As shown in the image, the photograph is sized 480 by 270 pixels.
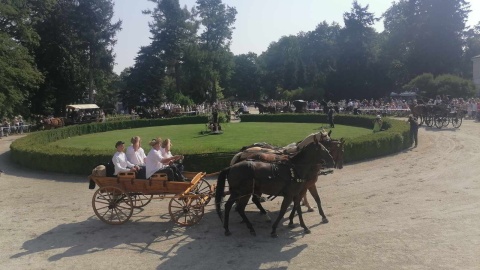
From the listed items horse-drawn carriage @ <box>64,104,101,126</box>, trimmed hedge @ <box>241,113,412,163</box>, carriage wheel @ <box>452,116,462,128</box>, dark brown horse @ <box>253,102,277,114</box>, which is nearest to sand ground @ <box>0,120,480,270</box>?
trimmed hedge @ <box>241,113,412,163</box>

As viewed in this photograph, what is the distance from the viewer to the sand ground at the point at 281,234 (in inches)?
288

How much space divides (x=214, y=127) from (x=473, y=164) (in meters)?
17.0

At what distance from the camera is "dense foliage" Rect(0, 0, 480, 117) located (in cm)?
4000

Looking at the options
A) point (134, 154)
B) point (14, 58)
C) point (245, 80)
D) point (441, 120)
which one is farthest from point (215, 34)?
point (134, 154)

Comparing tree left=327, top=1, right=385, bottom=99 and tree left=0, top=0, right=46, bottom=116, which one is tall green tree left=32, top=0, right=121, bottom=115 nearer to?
tree left=0, top=0, right=46, bottom=116

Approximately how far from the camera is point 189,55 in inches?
2387

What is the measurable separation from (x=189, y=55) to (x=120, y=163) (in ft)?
172

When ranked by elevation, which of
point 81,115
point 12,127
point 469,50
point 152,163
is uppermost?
point 469,50

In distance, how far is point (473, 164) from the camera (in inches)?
599

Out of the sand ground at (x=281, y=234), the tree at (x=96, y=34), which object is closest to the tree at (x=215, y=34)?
the tree at (x=96, y=34)

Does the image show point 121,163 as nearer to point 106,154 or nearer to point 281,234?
point 281,234

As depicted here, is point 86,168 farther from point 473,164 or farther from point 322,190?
point 473,164

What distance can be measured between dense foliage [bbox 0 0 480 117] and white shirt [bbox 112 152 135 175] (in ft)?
90.8

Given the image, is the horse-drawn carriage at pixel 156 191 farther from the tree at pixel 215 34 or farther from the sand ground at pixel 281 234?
the tree at pixel 215 34
